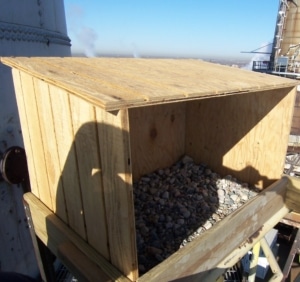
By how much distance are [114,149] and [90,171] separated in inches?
9.6

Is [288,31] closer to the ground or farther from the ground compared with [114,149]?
farther from the ground

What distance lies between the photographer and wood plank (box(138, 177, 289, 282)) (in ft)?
4.28

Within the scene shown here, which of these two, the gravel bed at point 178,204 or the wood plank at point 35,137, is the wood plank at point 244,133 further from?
the wood plank at point 35,137

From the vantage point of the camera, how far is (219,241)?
5.10 ft

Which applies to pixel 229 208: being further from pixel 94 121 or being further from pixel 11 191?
pixel 11 191

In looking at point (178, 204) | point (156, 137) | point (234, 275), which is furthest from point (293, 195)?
A: point (234, 275)

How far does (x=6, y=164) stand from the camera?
7.23 ft

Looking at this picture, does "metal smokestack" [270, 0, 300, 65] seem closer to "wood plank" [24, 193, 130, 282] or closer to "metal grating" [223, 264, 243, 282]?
"metal grating" [223, 264, 243, 282]

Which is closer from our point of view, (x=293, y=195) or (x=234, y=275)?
(x=293, y=195)

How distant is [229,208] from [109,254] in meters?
1.15

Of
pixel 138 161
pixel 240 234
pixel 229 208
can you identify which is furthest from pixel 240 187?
pixel 138 161

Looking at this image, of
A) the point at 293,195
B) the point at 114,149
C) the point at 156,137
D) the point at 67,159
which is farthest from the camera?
the point at 156,137

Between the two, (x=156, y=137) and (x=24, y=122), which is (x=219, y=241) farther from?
(x=24, y=122)

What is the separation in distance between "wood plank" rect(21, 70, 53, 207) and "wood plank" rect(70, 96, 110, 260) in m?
0.41
